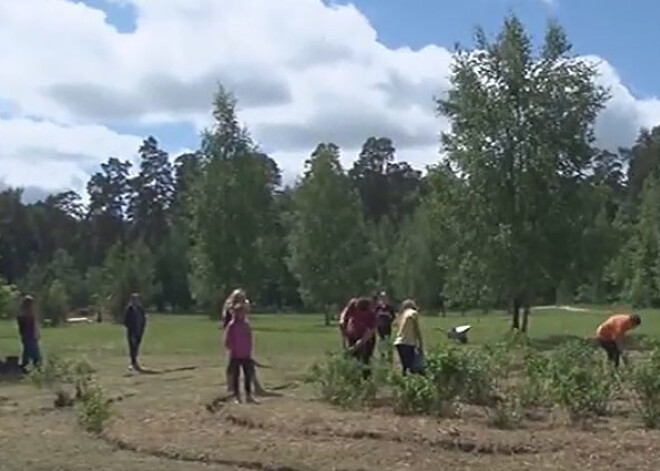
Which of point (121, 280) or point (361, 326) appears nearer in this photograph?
point (361, 326)

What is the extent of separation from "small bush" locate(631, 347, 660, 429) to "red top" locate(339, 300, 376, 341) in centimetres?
580

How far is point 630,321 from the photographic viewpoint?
2048 centimetres

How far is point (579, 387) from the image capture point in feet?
50.3

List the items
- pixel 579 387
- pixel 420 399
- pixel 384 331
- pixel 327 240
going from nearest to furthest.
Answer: pixel 579 387 → pixel 420 399 → pixel 384 331 → pixel 327 240

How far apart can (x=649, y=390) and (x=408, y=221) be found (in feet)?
222

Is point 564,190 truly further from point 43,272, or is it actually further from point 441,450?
point 43,272

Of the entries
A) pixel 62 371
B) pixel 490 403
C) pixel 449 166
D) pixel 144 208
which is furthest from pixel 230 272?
pixel 144 208

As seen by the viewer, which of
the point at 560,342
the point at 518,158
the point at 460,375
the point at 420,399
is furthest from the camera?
the point at 518,158

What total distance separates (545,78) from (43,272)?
56864 mm

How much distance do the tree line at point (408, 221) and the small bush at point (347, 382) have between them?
42.9 ft

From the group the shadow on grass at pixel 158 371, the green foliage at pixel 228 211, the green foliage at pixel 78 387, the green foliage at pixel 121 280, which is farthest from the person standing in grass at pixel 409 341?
the green foliage at pixel 121 280

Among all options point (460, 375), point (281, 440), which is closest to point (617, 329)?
point (460, 375)

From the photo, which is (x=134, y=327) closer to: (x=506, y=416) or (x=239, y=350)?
(x=239, y=350)

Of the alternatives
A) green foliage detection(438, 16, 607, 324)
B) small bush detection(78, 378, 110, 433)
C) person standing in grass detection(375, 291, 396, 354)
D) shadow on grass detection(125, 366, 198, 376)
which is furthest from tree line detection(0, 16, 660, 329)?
small bush detection(78, 378, 110, 433)
